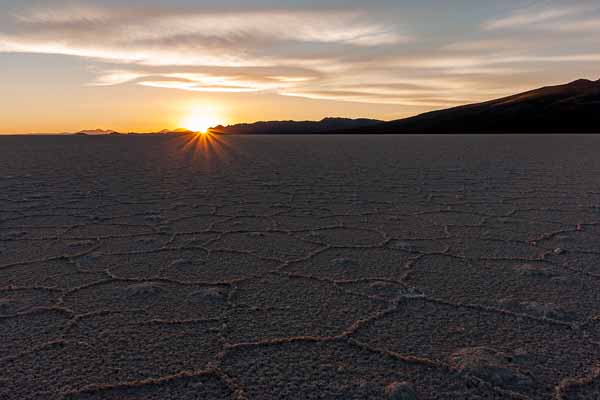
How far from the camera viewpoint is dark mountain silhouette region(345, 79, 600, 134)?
39478 millimetres

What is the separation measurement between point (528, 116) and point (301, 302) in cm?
4905

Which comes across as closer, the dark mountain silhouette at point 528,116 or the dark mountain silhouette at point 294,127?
the dark mountain silhouette at point 528,116

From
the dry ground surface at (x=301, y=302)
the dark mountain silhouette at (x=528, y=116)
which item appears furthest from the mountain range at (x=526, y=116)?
the dry ground surface at (x=301, y=302)

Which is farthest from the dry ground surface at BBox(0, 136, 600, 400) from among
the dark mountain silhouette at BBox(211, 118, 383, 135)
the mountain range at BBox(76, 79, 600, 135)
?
the dark mountain silhouette at BBox(211, 118, 383, 135)

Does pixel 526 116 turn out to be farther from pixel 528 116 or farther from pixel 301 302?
pixel 301 302

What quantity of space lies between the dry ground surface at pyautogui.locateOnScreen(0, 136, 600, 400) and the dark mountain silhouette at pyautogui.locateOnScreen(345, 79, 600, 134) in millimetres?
38213

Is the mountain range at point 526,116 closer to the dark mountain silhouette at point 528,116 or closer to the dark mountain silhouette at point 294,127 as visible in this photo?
the dark mountain silhouette at point 528,116

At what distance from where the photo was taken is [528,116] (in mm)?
44031

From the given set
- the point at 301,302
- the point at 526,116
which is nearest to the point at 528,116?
the point at 526,116

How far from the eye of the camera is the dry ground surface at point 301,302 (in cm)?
115

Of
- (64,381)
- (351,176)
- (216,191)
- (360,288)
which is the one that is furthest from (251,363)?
Answer: (351,176)

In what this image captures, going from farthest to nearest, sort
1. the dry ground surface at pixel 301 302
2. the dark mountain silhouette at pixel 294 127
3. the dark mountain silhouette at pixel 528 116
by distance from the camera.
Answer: the dark mountain silhouette at pixel 294 127 < the dark mountain silhouette at pixel 528 116 < the dry ground surface at pixel 301 302

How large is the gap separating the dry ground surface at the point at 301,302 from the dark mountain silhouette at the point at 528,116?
1504 inches

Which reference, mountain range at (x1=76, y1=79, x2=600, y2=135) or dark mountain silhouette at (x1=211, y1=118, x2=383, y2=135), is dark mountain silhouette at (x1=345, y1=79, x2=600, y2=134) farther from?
dark mountain silhouette at (x1=211, y1=118, x2=383, y2=135)
